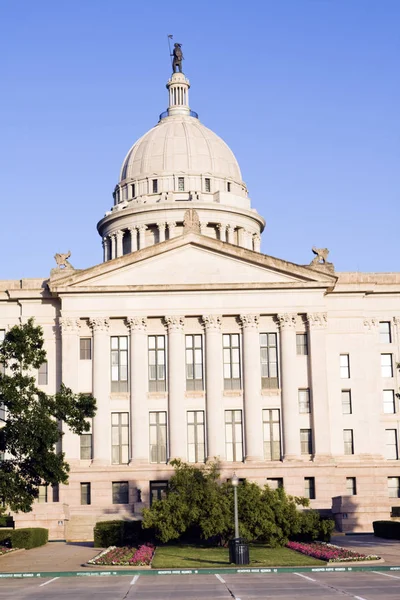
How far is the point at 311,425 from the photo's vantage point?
7019cm

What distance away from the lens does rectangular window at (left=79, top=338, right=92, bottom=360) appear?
7125cm

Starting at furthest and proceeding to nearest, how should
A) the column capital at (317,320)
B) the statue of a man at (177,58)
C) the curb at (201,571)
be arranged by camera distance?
the statue of a man at (177,58) → the column capital at (317,320) → the curb at (201,571)

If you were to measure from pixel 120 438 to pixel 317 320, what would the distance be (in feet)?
54.6

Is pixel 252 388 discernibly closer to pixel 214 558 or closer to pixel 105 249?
pixel 214 558

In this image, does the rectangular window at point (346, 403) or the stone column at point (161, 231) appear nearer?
the rectangular window at point (346, 403)

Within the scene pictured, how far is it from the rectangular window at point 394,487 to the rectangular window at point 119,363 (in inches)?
831

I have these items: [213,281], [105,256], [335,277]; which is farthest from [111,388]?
[105,256]

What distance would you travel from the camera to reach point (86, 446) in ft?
229

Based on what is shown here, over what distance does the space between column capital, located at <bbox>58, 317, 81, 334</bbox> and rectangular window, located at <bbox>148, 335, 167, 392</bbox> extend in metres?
5.41

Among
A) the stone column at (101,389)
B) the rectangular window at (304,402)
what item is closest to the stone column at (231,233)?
the stone column at (101,389)

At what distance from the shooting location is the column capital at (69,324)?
7050cm

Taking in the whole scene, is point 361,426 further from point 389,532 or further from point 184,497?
point 184,497

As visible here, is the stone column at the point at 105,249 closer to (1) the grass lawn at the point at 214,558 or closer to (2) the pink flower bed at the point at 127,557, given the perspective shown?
(1) the grass lawn at the point at 214,558

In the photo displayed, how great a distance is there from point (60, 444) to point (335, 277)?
76.4ft
